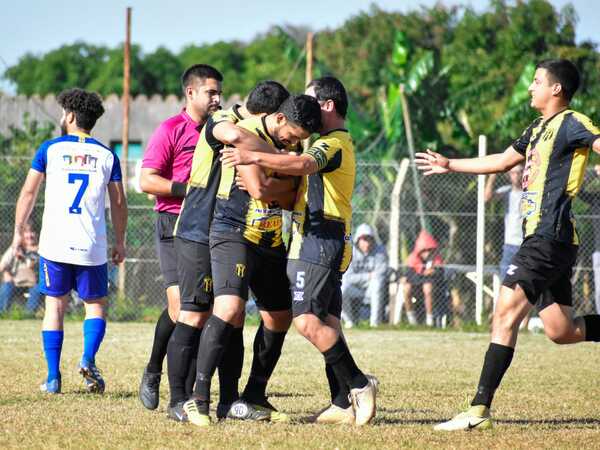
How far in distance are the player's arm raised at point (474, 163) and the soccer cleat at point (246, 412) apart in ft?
6.01

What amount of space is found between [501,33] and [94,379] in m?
32.1

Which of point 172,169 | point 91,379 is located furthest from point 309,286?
point 91,379

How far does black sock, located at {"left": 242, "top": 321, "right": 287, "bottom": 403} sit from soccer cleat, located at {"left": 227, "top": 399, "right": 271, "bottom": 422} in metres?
0.06

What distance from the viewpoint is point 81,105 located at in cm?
805

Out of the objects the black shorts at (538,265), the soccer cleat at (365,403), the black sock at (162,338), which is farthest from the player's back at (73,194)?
the black shorts at (538,265)

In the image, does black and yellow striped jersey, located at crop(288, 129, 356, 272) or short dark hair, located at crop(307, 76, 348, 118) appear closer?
black and yellow striped jersey, located at crop(288, 129, 356, 272)

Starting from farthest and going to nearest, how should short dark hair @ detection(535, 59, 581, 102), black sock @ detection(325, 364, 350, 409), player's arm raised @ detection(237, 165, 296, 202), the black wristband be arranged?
the black wristband → black sock @ detection(325, 364, 350, 409) → short dark hair @ detection(535, 59, 581, 102) → player's arm raised @ detection(237, 165, 296, 202)

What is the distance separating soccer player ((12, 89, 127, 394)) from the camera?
26.2 feet

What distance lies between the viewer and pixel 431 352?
11.9 m

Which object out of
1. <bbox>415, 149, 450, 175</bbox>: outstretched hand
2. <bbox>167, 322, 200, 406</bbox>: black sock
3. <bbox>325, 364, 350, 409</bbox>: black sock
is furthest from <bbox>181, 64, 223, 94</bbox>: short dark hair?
<bbox>325, 364, 350, 409</bbox>: black sock

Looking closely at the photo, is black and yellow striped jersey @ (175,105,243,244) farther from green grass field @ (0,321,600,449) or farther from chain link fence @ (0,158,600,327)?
chain link fence @ (0,158,600,327)

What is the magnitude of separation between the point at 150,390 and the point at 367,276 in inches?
341

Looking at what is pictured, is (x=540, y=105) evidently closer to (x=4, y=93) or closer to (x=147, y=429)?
(x=147, y=429)

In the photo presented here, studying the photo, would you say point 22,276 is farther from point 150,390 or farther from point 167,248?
point 150,390
